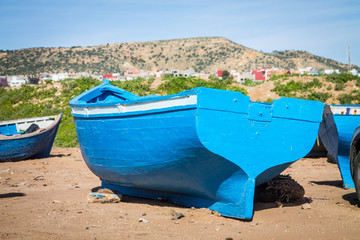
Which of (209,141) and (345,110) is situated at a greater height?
(345,110)

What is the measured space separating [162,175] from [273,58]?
84.5m

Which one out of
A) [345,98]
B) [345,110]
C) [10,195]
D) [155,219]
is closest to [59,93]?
[345,98]

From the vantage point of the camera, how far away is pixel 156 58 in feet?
305

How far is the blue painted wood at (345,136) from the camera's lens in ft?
20.6

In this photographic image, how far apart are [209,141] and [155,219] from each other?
1249mm

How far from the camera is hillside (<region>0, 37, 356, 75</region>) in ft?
258

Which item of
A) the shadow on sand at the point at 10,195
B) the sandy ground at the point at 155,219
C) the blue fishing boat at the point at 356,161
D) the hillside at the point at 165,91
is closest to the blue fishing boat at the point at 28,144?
the sandy ground at the point at 155,219

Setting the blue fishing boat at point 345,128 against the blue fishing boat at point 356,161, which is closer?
the blue fishing boat at point 356,161

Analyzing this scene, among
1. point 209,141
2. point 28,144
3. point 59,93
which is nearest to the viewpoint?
point 209,141

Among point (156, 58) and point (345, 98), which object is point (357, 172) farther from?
point (156, 58)

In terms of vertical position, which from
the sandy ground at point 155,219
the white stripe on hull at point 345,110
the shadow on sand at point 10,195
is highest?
the white stripe on hull at point 345,110

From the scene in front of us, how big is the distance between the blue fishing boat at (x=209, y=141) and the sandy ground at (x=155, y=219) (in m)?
0.36

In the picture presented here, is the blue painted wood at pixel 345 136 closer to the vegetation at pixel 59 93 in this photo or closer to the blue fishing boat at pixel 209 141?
the blue fishing boat at pixel 209 141

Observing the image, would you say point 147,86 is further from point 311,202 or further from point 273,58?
point 273,58
